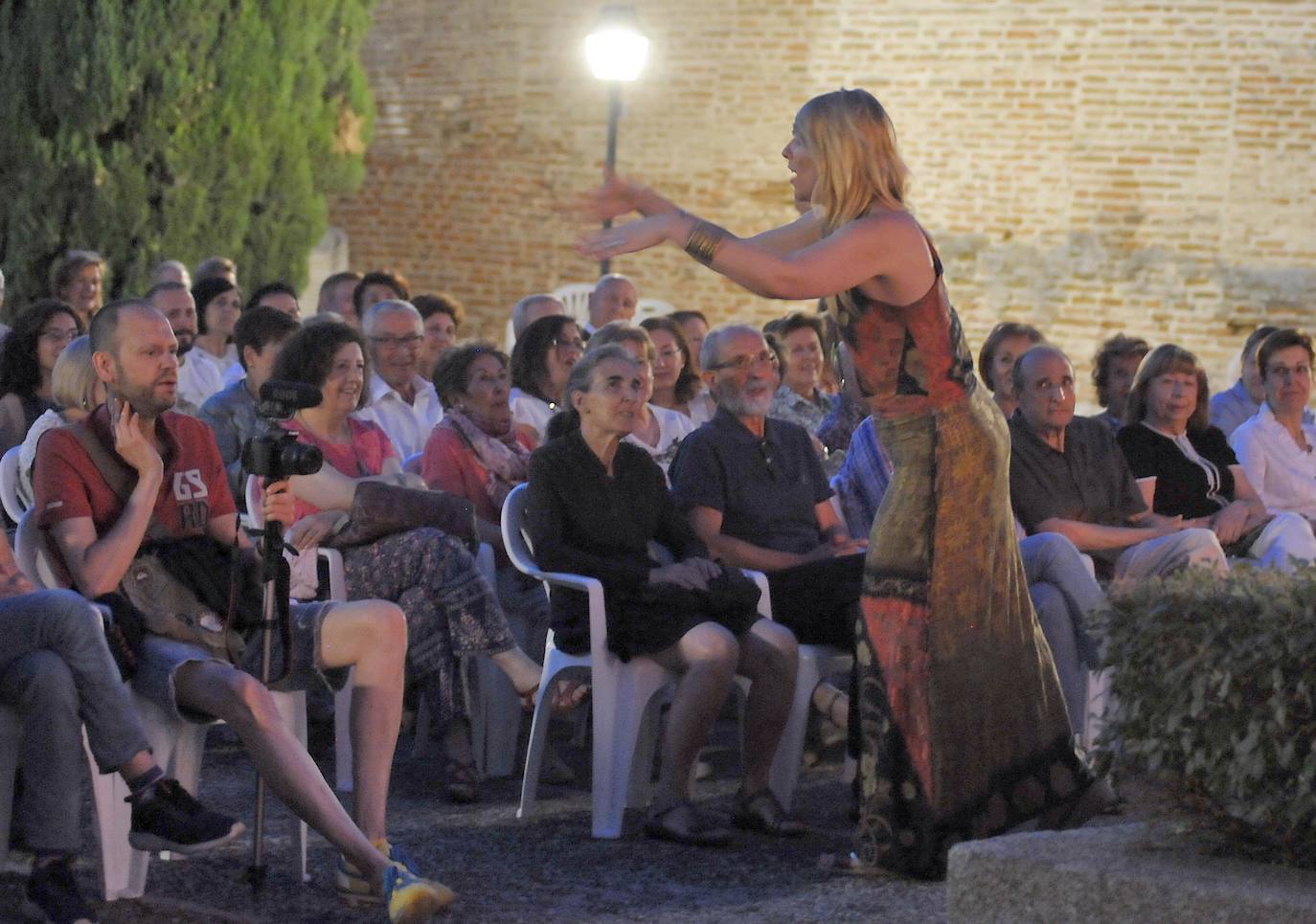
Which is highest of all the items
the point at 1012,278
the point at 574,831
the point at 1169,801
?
the point at 1012,278

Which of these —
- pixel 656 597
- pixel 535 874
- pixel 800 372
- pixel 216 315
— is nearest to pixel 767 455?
pixel 656 597

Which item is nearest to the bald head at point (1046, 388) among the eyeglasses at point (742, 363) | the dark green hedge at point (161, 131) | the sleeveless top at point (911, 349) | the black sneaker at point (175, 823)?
the eyeglasses at point (742, 363)

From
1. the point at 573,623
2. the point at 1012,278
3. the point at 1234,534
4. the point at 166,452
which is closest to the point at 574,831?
the point at 573,623

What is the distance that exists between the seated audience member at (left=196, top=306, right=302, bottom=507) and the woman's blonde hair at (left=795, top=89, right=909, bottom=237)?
2.90m

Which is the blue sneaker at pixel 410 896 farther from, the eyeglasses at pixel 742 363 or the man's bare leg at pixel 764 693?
the eyeglasses at pixel 742 363

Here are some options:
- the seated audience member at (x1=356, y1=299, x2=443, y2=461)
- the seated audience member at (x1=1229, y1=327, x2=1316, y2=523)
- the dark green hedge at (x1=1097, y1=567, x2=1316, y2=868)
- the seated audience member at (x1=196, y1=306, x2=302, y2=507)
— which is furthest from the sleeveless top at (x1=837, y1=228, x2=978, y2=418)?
the seated audience member at (x1=1229, y1=327, x2=1316, y2=523)

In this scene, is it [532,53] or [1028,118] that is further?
[532,53]

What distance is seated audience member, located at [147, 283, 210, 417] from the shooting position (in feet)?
26.8

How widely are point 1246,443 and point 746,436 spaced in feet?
8.86

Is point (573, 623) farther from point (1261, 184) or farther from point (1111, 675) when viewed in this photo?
point (1261, 184)

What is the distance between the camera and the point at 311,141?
13852 mm

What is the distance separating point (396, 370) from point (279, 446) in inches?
128

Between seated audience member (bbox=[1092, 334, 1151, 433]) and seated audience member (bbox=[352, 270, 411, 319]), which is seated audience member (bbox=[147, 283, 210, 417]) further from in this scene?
seated audience member (bbox=[1092, 334, 1151, 433])

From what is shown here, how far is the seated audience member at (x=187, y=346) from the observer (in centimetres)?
816
